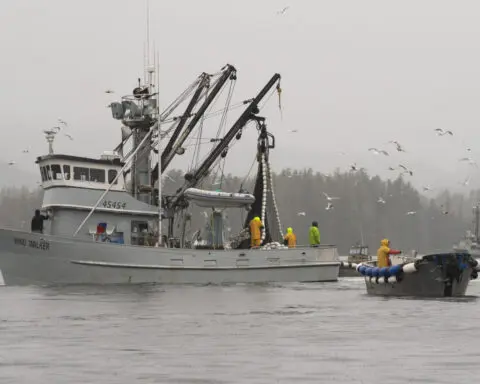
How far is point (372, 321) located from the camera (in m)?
26.2

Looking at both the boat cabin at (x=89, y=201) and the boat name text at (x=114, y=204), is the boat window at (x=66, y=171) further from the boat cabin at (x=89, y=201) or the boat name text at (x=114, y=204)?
the boat name text at (x=114, y=204)

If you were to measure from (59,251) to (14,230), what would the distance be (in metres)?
2.08

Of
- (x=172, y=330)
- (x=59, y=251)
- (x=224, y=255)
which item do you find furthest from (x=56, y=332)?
(x=224, y=255)

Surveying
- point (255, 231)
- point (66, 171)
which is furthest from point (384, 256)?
point (66, 171)

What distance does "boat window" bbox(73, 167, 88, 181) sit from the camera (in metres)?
43.9

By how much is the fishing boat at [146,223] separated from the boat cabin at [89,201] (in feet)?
0.13

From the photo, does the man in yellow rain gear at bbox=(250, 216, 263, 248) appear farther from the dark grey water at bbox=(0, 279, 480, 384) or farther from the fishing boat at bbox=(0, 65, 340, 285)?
the dark grey water at bbox=(0, 279, 480, 384)

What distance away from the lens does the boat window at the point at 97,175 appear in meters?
44.3

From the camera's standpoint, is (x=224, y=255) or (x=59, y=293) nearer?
(x=59, y=293)

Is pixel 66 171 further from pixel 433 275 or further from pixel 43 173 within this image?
pixel 433 275

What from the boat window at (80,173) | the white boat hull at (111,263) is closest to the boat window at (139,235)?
the white boat hull at (111,263)

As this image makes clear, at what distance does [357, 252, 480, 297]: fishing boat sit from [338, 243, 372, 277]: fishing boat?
80.6 ft

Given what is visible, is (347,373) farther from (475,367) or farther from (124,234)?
(124,234)

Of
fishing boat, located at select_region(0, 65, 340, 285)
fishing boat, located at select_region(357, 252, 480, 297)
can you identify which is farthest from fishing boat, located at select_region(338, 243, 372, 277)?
fishing boat, located at select_region(357, 252, 480, 297)
